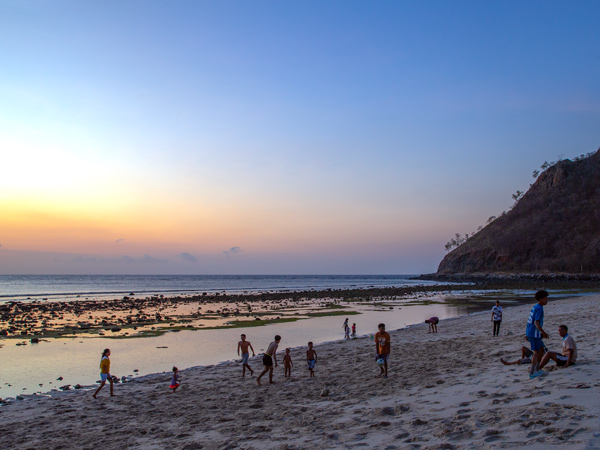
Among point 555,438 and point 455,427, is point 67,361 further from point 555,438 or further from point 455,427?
point 555,438

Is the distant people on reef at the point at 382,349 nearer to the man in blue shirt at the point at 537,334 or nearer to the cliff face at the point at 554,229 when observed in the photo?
the man in blue shirt at the point at 537,334

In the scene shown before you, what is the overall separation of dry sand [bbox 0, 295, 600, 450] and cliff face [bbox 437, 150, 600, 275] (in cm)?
11978

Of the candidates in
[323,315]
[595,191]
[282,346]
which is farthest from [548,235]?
[282,346]

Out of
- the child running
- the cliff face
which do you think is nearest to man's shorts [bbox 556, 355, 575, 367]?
the child running

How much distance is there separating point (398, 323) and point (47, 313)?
120ft

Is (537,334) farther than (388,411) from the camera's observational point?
Yes

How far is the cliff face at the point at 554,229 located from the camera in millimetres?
116688

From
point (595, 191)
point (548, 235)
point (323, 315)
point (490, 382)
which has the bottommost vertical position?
point (323, 315)

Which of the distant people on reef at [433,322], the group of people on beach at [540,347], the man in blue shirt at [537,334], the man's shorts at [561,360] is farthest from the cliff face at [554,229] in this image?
the man in blue shirt at [537,334]

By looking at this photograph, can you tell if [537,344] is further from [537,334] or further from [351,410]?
[351,410]

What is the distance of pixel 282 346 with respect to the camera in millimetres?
25594

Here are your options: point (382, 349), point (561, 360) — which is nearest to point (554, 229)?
point (382, 349)

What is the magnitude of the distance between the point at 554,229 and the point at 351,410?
13924 centimetres

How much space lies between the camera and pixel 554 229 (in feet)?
416
